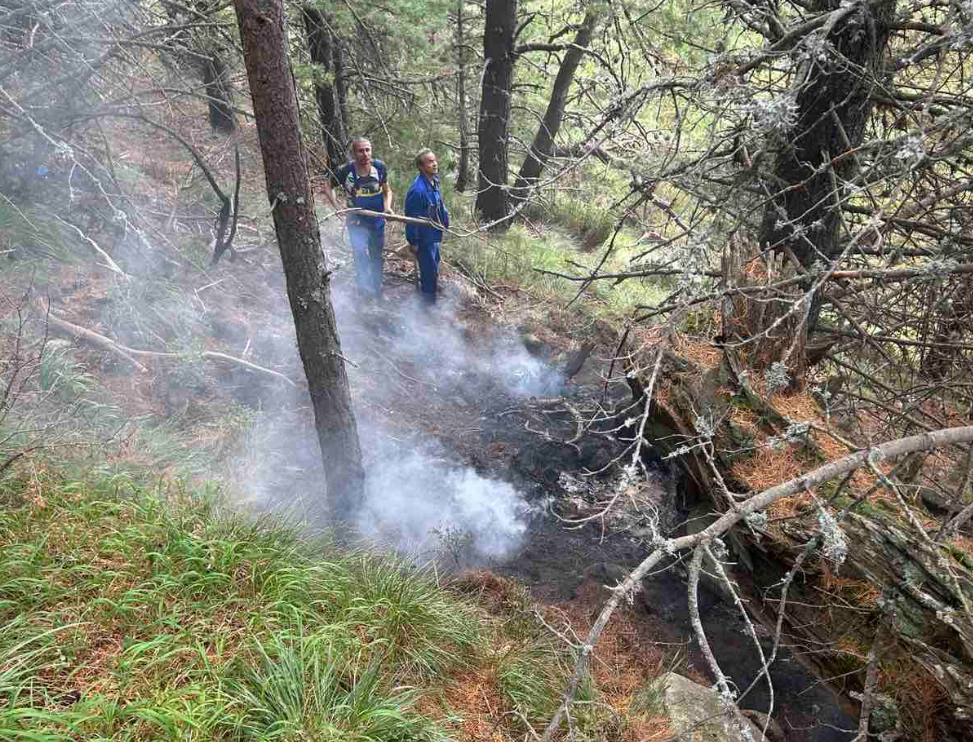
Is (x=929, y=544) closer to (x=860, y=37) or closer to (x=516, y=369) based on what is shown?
(x=860, y=37)

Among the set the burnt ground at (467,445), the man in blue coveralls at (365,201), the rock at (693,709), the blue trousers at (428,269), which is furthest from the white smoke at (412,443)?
the rock at (693,709)

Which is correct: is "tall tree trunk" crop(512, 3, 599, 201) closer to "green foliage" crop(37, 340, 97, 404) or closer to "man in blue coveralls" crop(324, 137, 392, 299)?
"man in blue coveralls" crop(324, 137, 392, 299)

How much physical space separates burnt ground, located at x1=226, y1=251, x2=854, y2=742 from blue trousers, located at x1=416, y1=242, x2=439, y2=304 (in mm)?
215

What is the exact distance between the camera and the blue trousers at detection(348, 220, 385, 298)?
289 inches

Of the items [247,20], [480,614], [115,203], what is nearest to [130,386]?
[115,203]

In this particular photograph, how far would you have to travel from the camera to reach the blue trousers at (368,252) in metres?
7.35

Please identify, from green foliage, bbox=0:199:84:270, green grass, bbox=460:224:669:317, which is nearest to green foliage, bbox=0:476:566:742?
green foliage, bbox=0:199:84:270

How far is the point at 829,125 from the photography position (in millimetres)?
4023

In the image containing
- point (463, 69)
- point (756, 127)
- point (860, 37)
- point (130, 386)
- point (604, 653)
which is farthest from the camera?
point (463, 69)

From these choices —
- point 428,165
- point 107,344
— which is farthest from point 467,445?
point 107,344

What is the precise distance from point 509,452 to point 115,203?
194 inches

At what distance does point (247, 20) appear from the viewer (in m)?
3.39

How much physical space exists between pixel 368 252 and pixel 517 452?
3194 mm

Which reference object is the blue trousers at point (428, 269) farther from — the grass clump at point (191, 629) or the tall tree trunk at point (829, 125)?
the grass clump at point (191, 629)
